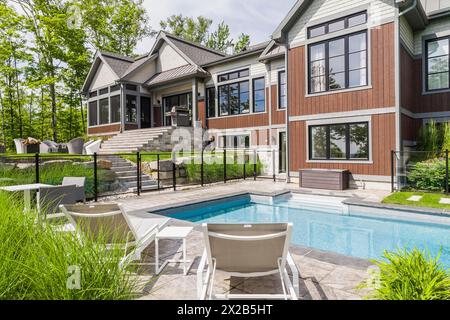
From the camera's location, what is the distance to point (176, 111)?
1780 centimetres

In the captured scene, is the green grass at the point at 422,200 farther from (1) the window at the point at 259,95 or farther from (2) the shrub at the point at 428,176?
(1) the window at the point at 259,95

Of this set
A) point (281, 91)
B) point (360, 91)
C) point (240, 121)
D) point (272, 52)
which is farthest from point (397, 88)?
point (240, 121)

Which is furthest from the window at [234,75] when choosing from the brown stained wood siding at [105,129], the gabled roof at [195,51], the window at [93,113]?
the window at [93,113]

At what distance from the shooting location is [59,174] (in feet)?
31.3

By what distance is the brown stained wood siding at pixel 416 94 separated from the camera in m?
11.2

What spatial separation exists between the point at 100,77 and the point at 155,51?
543 cm

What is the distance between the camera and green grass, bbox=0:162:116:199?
8.84m

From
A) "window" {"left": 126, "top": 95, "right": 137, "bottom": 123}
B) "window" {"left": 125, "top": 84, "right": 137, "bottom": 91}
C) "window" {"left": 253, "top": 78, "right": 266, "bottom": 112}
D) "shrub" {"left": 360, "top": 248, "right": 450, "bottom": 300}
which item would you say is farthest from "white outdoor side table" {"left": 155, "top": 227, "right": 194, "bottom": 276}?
"window" {"left": 125, "top": 84, "right": 137, "bottom": 91}

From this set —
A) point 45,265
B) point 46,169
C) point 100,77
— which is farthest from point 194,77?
point 45,265

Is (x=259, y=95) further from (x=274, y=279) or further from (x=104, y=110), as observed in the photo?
(x=274, y=279)

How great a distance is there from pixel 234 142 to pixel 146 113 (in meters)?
8.24

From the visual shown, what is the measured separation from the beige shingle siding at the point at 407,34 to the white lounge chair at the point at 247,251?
11098 millimetres
